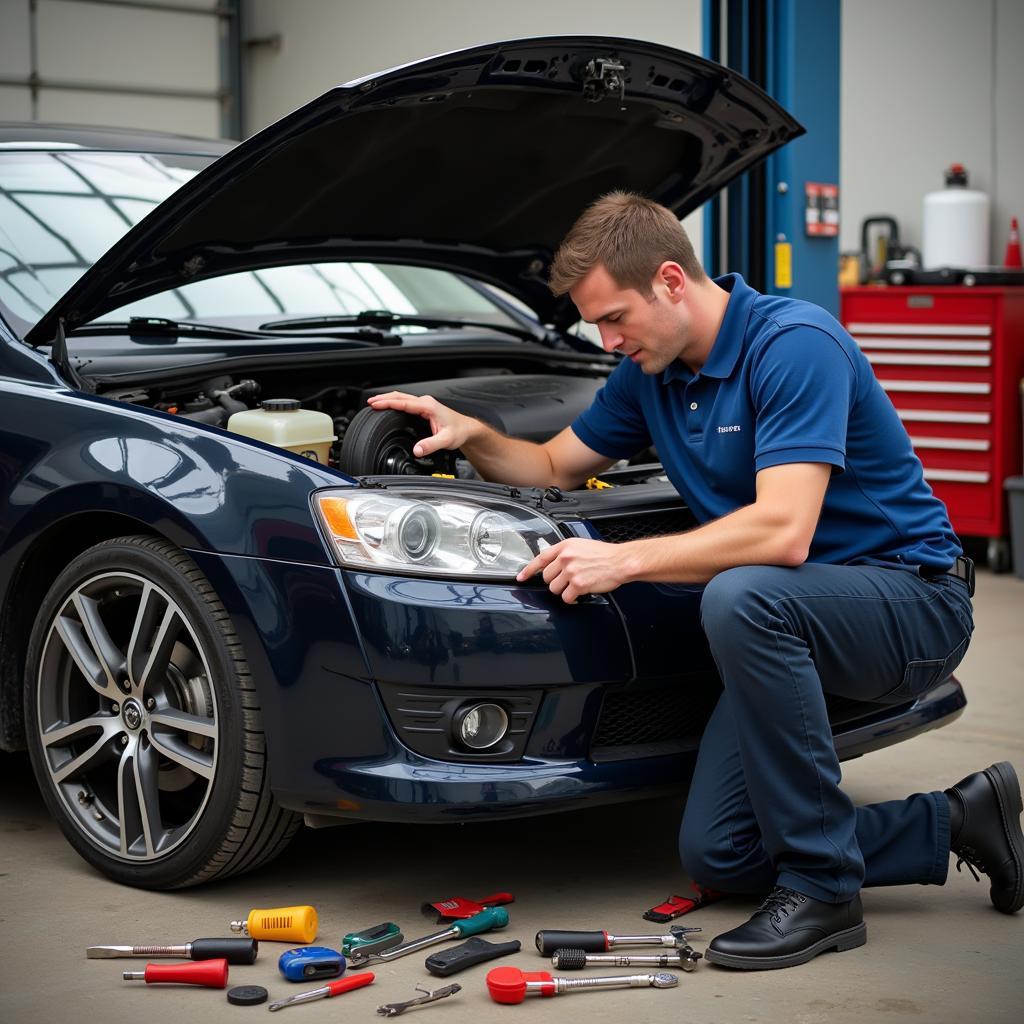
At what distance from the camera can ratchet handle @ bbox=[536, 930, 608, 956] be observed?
2.61 m

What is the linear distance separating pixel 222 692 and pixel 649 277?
1063 millimetres

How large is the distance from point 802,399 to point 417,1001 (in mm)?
1186

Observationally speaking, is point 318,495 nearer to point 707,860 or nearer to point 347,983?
point 347,983

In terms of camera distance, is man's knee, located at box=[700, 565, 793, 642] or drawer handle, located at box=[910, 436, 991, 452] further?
drawer handle, located at box=[910, 436, 991, 452]

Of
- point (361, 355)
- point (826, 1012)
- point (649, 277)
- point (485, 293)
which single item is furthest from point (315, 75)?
point (826, 1012)

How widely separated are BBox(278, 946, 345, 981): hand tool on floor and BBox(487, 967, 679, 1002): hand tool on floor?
0.83ft

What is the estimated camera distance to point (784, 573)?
8.87 feet

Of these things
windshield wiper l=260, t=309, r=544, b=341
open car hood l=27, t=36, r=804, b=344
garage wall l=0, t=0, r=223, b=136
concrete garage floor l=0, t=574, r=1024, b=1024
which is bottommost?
concrete garage floor l=0, t=574, r=1024, b=1024

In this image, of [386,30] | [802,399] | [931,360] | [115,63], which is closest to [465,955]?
[802,399]

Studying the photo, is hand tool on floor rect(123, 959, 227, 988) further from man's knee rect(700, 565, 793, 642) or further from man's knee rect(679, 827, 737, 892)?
man's knee rect(700, 565, 793, 642)

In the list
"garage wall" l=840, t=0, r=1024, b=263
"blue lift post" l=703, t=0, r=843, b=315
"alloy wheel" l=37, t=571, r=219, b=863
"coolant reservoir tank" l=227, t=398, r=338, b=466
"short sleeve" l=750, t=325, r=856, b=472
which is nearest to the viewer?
"short sleeve" l=750, t=325, r=856, b=472

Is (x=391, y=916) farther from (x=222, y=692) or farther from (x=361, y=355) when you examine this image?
(x=361, y=355)

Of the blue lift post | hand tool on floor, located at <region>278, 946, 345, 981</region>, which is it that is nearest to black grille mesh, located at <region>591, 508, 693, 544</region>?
hand tool on floor, located at <region>278, 946, 345, 981</region>

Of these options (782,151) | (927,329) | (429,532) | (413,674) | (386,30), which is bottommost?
(413,674)
